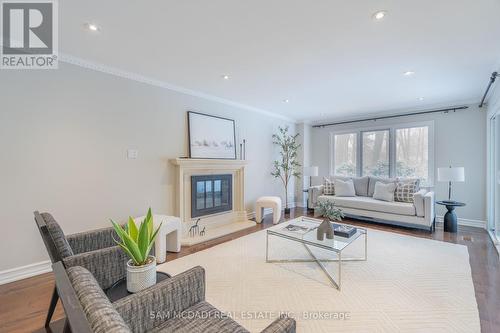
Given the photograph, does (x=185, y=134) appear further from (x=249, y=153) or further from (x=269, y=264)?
(x=269, y=264)

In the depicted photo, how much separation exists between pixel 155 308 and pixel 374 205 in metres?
4.53

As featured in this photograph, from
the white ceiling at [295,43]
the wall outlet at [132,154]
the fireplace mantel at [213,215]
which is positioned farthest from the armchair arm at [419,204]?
the wall outlet at [132,154]

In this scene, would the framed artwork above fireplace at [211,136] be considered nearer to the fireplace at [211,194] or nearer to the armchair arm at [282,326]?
the fireplace at [211,194]

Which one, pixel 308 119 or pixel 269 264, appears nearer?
pixel 269 264

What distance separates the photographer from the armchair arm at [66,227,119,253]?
2.00 meters

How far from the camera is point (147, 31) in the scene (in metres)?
2.23

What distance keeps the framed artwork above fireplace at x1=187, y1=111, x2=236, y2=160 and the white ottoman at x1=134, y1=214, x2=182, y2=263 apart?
50.1 inches

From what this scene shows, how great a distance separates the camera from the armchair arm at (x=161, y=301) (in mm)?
1118

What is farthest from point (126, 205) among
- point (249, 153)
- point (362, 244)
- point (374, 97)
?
point (374, 97)

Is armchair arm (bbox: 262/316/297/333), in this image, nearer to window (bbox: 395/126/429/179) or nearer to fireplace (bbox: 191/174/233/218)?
fireplace (bbox: 191/174/233/218)

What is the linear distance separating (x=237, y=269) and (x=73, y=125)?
2.62m

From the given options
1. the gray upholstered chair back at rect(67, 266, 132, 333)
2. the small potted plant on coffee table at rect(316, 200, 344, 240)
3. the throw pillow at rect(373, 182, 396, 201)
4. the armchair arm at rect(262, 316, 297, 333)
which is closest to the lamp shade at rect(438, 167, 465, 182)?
the throw pillow at rect(373, 182, 396, 201)

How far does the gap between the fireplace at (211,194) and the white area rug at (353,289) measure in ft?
3.25

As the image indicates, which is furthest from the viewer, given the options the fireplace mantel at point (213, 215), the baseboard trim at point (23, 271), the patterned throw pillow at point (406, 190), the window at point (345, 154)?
the window at point (345, 154)
